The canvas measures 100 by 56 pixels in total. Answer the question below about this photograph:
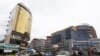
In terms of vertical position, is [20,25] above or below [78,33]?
above

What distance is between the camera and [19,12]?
159 feet

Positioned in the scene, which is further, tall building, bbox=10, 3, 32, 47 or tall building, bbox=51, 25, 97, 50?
tall building, bbox=51, 25, 97, 50

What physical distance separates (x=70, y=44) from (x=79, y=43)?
199 inches

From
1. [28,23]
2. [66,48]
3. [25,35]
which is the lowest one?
[66,48]

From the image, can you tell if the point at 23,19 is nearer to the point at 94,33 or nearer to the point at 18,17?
the point at 18,17

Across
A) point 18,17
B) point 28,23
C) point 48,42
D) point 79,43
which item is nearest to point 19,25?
point 18,17

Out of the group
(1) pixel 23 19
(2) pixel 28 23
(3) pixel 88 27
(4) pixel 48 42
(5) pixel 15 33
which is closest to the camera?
(5) pixel 15 33

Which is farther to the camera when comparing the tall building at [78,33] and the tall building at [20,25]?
the tall building at [78,33]

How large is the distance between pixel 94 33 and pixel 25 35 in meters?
33.1

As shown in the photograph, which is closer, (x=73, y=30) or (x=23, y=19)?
(x=23, y=19)

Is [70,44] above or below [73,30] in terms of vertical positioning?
below

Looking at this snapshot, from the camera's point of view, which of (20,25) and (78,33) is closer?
(20,25)

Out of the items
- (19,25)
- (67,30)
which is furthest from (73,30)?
(19,25)

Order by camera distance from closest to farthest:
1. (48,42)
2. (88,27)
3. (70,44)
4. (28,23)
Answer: (28,23)
(70,44)
(88,27)
(48,42)
